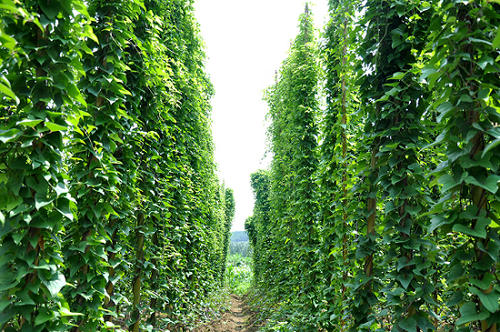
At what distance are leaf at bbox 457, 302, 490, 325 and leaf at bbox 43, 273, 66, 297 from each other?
1948 mm

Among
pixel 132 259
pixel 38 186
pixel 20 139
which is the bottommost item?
pixel 132 259

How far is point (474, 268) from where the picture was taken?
1337mm

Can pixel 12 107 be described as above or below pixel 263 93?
below

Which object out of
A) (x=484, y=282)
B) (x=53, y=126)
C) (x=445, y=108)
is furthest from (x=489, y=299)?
(x=53, y=126)

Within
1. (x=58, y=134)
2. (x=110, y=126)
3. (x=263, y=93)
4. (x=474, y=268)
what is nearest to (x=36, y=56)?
(x=58, y=134)

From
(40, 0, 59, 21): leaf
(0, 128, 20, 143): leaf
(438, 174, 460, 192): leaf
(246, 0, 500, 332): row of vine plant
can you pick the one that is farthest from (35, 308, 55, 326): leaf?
(438, 174, 460, 192): leaf

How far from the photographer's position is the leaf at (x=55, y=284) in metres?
1.42

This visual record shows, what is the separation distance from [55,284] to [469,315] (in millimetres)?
2020

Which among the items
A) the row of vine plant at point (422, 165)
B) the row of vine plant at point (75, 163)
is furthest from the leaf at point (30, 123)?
the row of vine plant at point (422, 165)

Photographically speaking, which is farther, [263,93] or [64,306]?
[263,93]

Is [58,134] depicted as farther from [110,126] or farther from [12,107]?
[110,126]

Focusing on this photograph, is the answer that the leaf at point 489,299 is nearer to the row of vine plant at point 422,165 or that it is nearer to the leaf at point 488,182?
the row of vine plant at point 422,165

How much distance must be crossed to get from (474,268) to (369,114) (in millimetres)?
1359

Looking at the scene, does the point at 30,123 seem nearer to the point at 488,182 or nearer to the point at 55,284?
the point at 55,284
